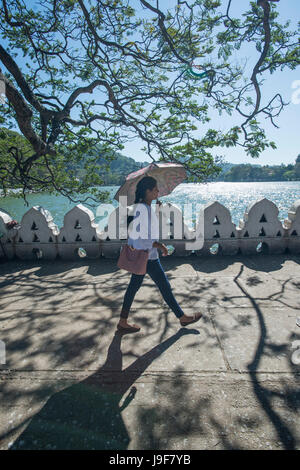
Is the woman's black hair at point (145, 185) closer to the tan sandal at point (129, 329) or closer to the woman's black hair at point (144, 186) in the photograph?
the woman's black hair at point (144, 186)

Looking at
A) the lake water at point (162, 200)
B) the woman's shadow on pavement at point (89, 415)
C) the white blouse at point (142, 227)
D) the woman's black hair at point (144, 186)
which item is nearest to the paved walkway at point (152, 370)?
the woman's shadow on pavement at point (89, 415)

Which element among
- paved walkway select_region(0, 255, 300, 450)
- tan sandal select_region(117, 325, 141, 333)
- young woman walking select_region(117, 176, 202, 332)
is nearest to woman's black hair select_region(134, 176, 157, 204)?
young woman walking select_region(117, 176, 202, 332)

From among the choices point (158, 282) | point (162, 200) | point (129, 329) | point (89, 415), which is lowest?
point (89, 415)

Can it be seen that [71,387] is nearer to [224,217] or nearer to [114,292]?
[114,292]

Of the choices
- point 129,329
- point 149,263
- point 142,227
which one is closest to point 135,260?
point 149,263

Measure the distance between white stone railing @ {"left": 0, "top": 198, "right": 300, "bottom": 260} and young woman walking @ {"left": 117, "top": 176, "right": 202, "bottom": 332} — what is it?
2778mm

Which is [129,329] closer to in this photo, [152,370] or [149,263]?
[152,370]

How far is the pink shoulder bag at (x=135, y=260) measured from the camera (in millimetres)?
2889

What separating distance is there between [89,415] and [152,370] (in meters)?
0.70

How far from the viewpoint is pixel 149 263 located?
121 inches

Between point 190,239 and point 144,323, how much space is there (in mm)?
3027

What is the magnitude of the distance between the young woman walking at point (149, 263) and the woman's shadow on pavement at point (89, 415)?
635 mm

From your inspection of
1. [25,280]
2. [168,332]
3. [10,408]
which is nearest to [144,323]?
[168,332]

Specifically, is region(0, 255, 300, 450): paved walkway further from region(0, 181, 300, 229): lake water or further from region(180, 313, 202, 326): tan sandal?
region(0, 181, 300, 229): lake water
